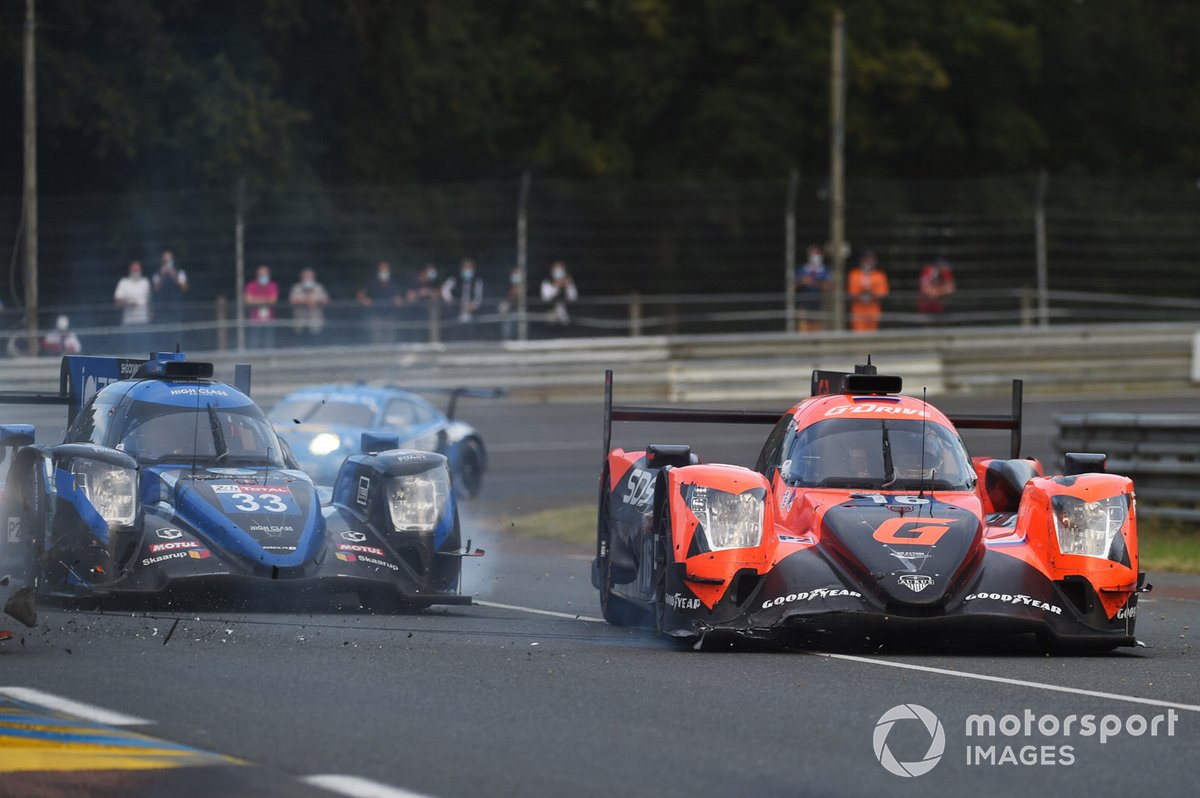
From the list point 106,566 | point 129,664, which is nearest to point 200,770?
point 129,664

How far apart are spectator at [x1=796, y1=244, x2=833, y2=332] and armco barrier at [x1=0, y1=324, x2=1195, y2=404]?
5.17ft

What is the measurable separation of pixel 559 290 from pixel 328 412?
10.9 meters

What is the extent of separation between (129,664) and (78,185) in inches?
990

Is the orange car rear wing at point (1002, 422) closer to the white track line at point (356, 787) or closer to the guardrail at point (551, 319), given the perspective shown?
the white track line at point (356, 787)

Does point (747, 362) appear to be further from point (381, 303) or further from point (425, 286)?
point (381, 303)

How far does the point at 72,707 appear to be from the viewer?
7520mm

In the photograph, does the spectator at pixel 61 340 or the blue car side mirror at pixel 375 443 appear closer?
the blue car side mirror at pixel 375 443

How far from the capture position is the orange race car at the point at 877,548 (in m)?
9.57

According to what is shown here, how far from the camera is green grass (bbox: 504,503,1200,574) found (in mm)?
16125

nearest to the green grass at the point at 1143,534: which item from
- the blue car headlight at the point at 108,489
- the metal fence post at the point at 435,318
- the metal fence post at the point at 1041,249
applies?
the blue car headlight at the point at 108,489

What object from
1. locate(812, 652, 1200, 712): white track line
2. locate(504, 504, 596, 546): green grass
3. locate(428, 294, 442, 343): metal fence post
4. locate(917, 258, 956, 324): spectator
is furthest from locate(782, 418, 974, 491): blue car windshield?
locate(917, 258, 956, 324): spectator

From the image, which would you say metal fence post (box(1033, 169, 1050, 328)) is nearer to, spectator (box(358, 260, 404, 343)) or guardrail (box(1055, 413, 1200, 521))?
spectator (box(358, 260, 404, 343))

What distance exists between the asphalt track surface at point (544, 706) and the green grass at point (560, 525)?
642cm

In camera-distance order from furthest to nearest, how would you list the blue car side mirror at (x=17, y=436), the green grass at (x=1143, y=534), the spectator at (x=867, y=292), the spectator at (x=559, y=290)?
1. the spectator at (x=867, y=292)
2. the spectator at (x=559, y=290)
3. the green grass at (x=1143, y=534)
4. the blue car side mirror at (x=17, y=436)
